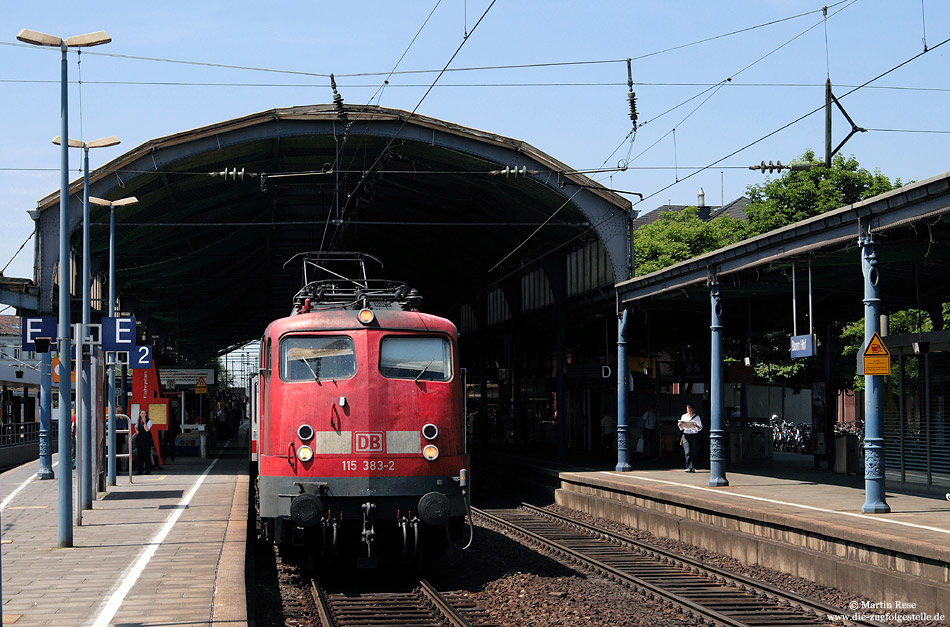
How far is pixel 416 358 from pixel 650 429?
54.0 ft

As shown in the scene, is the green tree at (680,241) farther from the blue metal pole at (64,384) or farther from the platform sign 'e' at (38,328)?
the blue metal pole at (64,384)

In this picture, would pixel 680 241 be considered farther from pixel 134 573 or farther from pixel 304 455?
pixel 134 573

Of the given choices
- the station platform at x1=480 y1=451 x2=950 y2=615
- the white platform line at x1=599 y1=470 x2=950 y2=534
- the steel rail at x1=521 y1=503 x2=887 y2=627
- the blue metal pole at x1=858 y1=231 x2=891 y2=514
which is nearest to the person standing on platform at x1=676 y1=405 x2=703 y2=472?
the station platform at x1=480 y1=451 x2=950 y2=615

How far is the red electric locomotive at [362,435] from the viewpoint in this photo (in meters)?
12.5

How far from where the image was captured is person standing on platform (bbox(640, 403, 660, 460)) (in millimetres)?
28478

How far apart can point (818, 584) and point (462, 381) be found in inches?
190

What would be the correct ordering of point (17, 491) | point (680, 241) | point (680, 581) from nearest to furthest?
point (680, 581) < point (17, 491) < point (680, 241)

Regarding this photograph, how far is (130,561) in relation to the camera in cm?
1191

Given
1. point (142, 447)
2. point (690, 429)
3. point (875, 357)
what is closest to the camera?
point (875, 357)

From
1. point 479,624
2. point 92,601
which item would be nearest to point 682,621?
point 479,624

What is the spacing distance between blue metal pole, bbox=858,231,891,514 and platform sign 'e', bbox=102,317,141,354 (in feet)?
37.7

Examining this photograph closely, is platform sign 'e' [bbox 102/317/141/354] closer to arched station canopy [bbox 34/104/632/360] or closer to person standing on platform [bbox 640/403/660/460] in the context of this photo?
arched station canopy [bbox 34/104/632/360]

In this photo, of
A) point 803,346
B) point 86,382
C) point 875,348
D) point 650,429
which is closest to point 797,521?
point 875,348

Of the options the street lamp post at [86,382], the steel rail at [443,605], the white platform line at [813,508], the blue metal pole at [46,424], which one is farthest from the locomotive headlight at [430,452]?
the blue metal pole at [46,424]
